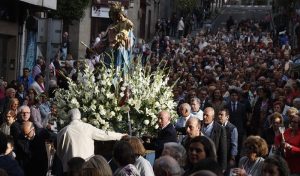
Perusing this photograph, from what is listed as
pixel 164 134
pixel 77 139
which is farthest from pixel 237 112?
pixel 77 139

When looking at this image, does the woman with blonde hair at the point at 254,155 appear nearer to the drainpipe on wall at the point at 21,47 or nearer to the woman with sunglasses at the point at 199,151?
the woman with sunglasses at the point at 199,151

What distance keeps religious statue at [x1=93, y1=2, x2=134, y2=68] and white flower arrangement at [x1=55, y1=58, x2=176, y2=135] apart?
853 millimetres

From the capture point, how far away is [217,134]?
12070 millimetres

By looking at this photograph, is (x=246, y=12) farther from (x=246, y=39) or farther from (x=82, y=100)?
(x=82, y=100)

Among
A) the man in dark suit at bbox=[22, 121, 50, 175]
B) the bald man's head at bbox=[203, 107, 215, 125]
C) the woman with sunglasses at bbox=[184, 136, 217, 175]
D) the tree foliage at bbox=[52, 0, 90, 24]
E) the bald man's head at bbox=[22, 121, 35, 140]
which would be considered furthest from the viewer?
the tree foliage at bbox=[52, 0, 90, 24]

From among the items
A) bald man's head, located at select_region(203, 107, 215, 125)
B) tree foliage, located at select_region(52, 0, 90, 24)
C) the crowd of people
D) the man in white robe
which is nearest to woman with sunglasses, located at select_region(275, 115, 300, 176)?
the crowd of people

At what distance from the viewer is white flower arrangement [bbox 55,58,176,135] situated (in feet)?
40.3

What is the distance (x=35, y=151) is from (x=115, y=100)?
1.57 meters

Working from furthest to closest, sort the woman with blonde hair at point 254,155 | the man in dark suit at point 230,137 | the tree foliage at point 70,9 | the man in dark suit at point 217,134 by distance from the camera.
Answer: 1. the tree foliage at point 70,9
2. the man in dark suit at point 230,137
3. the man in dark suit at point 217,134
4. the woman with blonde hair at point 254,155

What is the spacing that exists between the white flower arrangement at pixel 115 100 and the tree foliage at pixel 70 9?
23633 millimetres

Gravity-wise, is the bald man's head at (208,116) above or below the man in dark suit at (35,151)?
above

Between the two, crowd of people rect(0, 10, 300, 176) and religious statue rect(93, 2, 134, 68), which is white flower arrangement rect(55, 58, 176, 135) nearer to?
crowd of people rect(0, 10, 300, 176)

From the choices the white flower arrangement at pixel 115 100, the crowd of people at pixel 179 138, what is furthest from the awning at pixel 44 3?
the white flower arrangement at pixel 115 100

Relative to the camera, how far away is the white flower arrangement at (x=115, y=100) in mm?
12281
